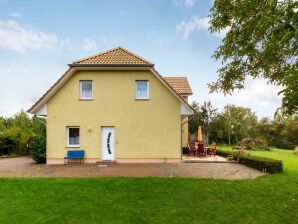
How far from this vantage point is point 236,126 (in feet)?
161

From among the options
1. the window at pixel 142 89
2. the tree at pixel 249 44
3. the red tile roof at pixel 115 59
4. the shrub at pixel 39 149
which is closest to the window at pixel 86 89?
the red tile roof at pixel 115 59

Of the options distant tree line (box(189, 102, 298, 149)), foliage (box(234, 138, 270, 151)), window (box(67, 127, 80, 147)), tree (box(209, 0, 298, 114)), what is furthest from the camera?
distant tree line (box(189, 102, 298, 149))

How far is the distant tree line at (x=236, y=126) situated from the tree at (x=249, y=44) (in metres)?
27.3

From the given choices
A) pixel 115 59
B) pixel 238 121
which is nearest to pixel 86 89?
pixel 115 59

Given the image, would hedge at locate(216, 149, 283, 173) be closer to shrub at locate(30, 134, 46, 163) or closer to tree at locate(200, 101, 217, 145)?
shrub at locate(30, 134, 46, 163)

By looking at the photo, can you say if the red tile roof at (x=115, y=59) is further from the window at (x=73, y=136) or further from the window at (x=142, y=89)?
the window at (x=73, y=136)

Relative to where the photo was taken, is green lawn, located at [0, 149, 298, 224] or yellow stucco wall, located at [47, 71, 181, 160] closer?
green lawn, located at [0, 149, 298, 224]

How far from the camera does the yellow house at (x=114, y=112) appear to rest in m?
17.8

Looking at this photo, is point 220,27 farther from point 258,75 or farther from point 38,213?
point 38,213

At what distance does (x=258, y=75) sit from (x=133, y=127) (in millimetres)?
9774

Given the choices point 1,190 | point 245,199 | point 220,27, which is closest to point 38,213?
point 1,190

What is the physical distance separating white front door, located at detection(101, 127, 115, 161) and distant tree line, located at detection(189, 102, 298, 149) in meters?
21.2

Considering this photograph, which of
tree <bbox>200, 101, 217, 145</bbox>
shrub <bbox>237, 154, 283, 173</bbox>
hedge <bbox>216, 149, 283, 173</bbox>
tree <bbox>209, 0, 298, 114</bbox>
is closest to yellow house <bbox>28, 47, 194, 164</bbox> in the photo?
hedge <bbox>216, 149, 283, 173</bbox>

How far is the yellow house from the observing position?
1778 centimetres
